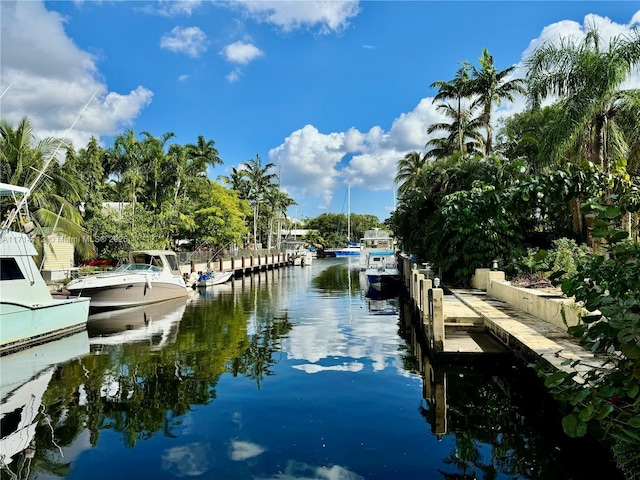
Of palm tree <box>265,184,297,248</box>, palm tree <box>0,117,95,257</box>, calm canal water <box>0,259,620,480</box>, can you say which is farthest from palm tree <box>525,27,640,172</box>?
palm tree <box>265,184,297,248</box>

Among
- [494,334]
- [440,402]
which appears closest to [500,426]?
[440,402]

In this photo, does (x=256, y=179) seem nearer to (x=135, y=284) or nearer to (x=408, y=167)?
(x=408, y=167)

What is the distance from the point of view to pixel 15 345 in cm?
1317

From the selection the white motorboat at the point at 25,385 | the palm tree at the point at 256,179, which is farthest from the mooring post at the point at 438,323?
the palm tree at the point at 256,179

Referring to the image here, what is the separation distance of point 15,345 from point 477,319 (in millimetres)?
12534

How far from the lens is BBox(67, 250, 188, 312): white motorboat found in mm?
20781

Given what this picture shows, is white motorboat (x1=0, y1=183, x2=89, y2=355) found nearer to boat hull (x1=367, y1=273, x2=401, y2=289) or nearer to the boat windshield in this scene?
the boat windshield

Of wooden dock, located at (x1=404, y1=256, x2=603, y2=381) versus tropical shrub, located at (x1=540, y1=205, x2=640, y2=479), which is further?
wooden dock, located at (x1=404, y1=256, x2=603, y2=381)

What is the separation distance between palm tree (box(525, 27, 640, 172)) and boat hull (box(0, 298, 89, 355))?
17812mm

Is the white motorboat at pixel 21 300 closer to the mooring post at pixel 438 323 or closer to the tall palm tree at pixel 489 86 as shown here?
the mooring post at pixel 438 323

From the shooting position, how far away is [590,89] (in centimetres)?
1750

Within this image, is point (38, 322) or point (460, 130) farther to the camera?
point (460, 130)

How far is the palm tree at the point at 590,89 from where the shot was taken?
56.1ft

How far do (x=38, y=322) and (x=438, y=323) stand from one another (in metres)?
11.1
